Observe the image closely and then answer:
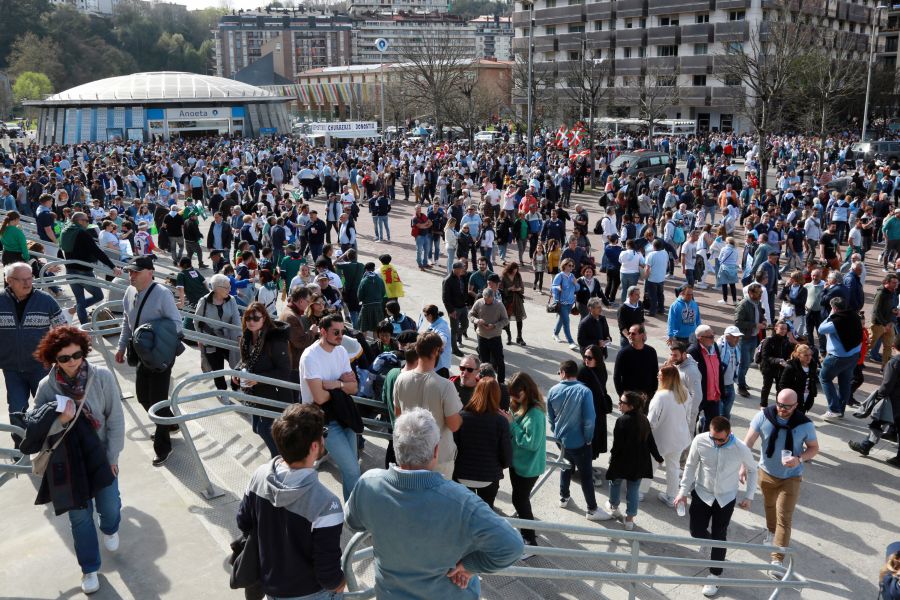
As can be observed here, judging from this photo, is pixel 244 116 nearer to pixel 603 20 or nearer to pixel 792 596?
pixel 603 20

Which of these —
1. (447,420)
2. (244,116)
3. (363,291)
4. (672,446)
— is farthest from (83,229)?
(244,116)

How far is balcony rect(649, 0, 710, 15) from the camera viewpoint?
209ft

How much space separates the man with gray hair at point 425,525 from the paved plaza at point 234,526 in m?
0.10

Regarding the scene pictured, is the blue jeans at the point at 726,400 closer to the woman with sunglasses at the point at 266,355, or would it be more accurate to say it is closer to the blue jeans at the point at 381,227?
the woman with sunglasses at the point at 266,355

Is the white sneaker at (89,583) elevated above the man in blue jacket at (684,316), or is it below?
below

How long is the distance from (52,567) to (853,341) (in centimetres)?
889

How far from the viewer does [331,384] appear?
5.52m

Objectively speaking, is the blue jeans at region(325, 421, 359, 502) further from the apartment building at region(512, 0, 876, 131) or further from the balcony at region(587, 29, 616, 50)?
the balcony at region(587, 29, 616, 50)

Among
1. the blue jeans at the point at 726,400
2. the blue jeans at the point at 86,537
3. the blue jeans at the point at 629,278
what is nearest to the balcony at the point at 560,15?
the blue jeans at the point at 629,278

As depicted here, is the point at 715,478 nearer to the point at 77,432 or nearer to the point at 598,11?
the point at 77,432

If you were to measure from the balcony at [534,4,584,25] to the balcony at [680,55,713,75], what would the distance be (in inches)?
475

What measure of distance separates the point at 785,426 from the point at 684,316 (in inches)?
152

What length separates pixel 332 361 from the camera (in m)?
5.62

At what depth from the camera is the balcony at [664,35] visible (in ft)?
217
